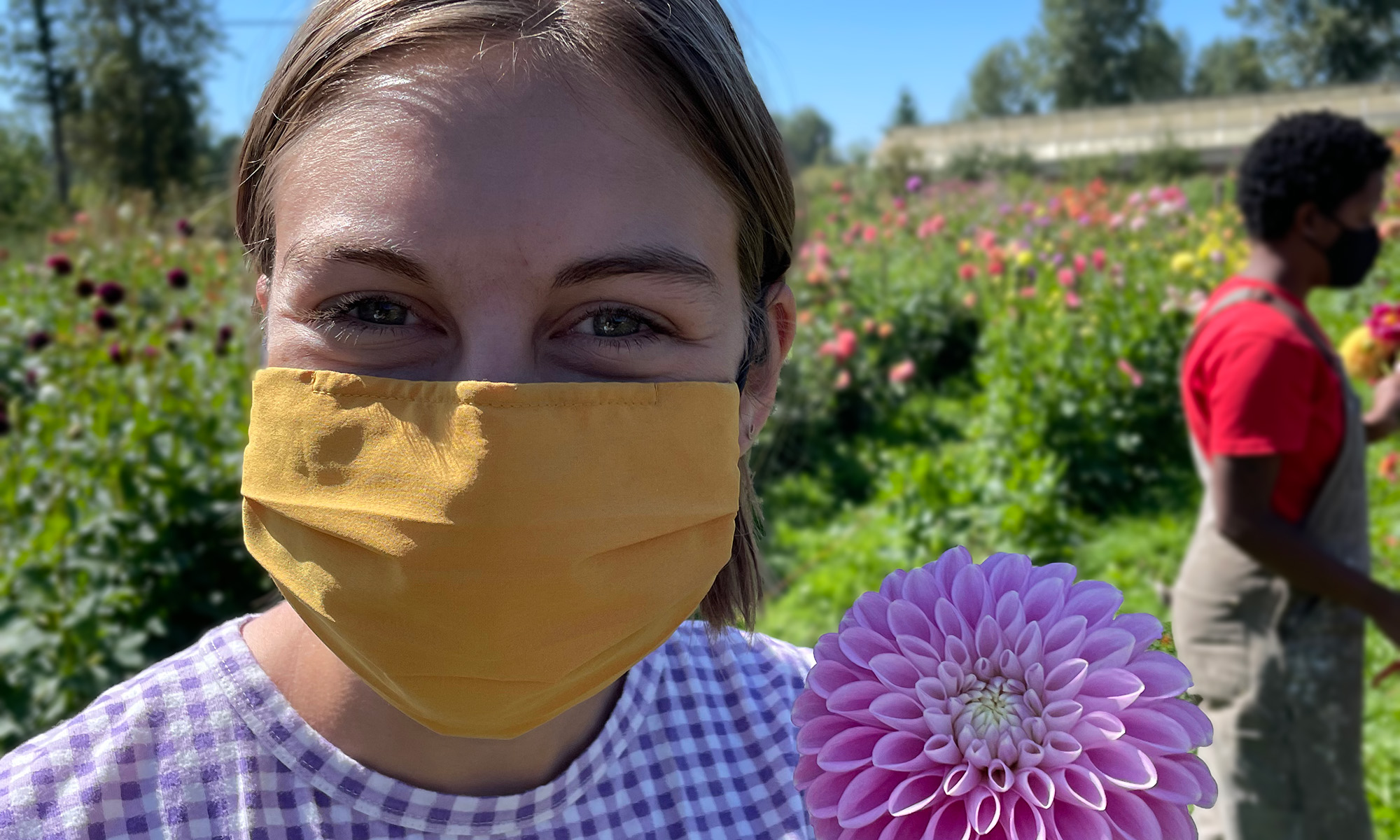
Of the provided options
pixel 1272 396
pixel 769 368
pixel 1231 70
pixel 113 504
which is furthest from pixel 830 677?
pixel 1231 70

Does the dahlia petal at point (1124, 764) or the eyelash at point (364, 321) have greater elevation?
the eyelash at point (364, 321)

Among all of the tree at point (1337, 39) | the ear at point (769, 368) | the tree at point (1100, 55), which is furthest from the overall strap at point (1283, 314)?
the tree at point (1100, 55)

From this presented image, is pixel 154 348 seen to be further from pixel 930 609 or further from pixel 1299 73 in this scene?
pixel 1299 73

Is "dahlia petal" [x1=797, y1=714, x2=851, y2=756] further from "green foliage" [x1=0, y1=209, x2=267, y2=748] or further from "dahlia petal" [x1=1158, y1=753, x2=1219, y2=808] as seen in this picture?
"green foliage" [x1=0, y1=209, x2=267, y2=748]

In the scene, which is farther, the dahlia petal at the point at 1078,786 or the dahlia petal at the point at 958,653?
the dahlia petal at the point at 958,653

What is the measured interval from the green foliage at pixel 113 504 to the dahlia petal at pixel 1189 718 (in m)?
2.83

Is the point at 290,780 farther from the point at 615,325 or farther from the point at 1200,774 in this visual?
the point at 1200,774

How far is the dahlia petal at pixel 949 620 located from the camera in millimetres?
883

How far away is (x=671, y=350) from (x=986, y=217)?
35.6ft

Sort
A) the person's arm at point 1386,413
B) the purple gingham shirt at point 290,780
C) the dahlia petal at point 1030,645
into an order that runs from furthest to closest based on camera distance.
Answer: the person's arm at point 1386,413
the purple gingham shirt at point 290,780
the dahlia petal at point 1030,645

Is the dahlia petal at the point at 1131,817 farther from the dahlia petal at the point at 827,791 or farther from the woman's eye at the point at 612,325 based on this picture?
the woman's eye at the point at 612,325

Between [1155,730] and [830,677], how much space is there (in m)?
0.27

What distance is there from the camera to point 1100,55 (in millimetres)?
64375

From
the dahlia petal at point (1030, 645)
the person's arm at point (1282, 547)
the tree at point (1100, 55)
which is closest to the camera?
the dahlia petal at point (1030, 645)
